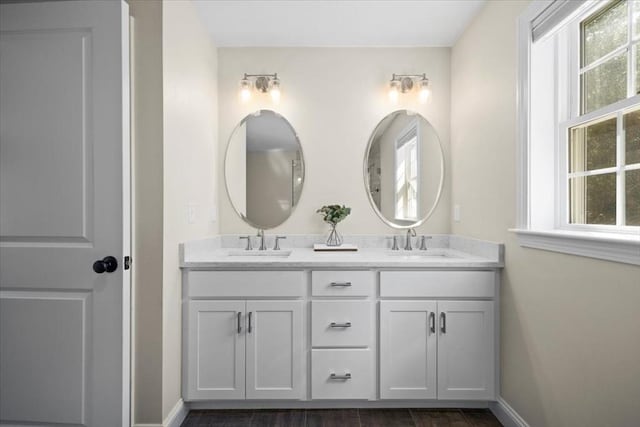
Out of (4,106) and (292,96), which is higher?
(292,96)

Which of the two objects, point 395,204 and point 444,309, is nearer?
point 444,309

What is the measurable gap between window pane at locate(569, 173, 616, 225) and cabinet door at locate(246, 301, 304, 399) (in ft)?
4.88

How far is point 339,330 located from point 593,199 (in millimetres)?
1401

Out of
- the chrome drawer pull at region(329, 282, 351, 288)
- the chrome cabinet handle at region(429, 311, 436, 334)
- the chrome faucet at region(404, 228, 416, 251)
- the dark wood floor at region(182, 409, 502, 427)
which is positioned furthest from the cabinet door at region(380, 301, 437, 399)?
the chrome faucet at region(404, 228, 416, 251)

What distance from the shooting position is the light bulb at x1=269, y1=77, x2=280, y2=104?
9.00 feet

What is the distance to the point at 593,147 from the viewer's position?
5.21ft

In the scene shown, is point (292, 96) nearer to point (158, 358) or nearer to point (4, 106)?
point (4, 106)

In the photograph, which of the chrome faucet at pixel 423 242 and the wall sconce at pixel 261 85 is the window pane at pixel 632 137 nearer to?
the chrome faucet at pixel 423 242

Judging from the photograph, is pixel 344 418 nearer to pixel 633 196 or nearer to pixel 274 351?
pixel 274 351

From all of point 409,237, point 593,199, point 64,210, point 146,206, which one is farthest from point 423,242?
point 64,210

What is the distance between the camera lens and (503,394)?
206cm

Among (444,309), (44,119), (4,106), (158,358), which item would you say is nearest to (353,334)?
(444,309)

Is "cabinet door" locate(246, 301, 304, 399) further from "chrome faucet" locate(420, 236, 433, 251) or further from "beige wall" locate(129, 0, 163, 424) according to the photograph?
"chrome faucet" locate(420, 236, 433, 251)

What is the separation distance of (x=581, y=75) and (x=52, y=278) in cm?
253
